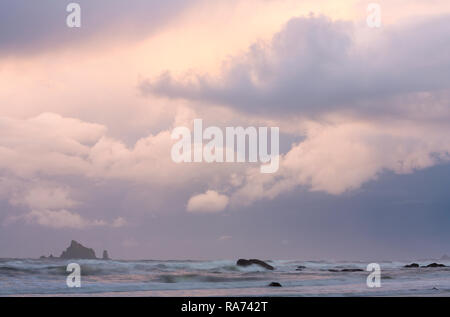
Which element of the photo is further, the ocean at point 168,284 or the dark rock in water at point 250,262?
the dark rock in water at point 250,262

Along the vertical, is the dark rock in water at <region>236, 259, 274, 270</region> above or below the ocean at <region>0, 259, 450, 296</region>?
above

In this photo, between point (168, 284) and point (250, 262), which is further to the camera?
point (250, 262)

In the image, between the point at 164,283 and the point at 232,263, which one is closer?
the point at 164,283

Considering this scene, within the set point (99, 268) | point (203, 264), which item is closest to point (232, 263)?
point (203, 264)

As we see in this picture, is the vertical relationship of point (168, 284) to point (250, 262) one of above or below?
below

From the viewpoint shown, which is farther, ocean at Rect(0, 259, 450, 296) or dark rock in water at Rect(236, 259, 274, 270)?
dark rock in water at Rect(236, 259, 274, 270)

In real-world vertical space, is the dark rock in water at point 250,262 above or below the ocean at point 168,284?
above
